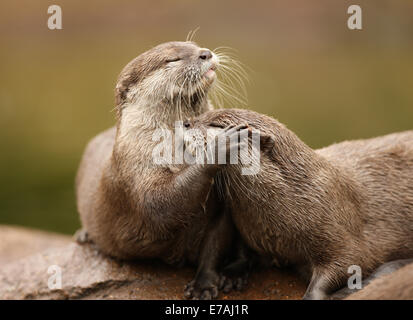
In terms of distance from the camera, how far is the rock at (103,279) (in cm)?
378

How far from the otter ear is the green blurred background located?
5863 mm

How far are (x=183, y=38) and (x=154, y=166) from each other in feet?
30.4

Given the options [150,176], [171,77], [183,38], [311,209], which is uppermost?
[183,38]

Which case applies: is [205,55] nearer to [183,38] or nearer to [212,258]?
[212,258]

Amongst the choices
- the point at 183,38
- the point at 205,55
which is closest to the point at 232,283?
the point at 205,55

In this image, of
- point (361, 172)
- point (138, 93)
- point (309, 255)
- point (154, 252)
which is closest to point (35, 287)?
point (154, 252)

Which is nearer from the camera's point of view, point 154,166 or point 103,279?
point 154,166

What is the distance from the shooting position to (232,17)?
13.9 meters

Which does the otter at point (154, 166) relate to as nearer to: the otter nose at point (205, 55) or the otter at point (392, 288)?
the otter nose at point (205, 55)

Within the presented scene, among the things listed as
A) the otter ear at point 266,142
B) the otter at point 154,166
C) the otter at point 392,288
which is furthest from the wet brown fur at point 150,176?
the otter at point 392,288

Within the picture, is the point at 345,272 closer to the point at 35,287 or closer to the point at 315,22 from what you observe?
the point at 35,287

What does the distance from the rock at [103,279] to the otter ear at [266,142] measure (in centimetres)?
91

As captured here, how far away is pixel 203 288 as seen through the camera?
378 cm
